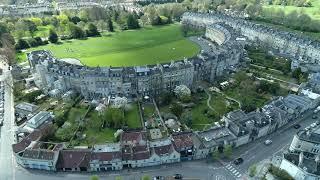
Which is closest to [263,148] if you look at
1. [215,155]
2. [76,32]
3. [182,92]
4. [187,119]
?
[215,155]

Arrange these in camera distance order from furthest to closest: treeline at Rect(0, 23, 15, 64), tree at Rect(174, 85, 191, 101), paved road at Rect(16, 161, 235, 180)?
treeline at Rect(0, 23, 15, 64), tree at Rect(174, 85, 191, 101), paved road at Rect(16, 161, 235, 180)

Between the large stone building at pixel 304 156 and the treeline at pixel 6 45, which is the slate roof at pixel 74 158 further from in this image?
the treeline at pixel 6 45

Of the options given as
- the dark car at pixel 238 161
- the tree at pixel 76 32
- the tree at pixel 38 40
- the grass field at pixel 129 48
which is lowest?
the dark car at pixel 238 161

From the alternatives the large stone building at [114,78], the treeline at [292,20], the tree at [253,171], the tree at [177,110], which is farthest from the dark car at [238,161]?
the treeline at [292,20]

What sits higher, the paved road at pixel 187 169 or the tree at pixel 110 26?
the tree at pixel 110 26

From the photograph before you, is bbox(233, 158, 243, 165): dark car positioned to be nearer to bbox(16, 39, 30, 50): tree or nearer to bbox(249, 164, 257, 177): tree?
bbox(249, 164, 257, 177): tree

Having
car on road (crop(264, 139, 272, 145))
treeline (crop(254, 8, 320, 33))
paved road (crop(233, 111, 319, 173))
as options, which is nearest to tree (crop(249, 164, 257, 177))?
paved road (crop(233, 111, 319, 173))

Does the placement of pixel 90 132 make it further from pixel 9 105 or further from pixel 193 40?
pixel 193 40
